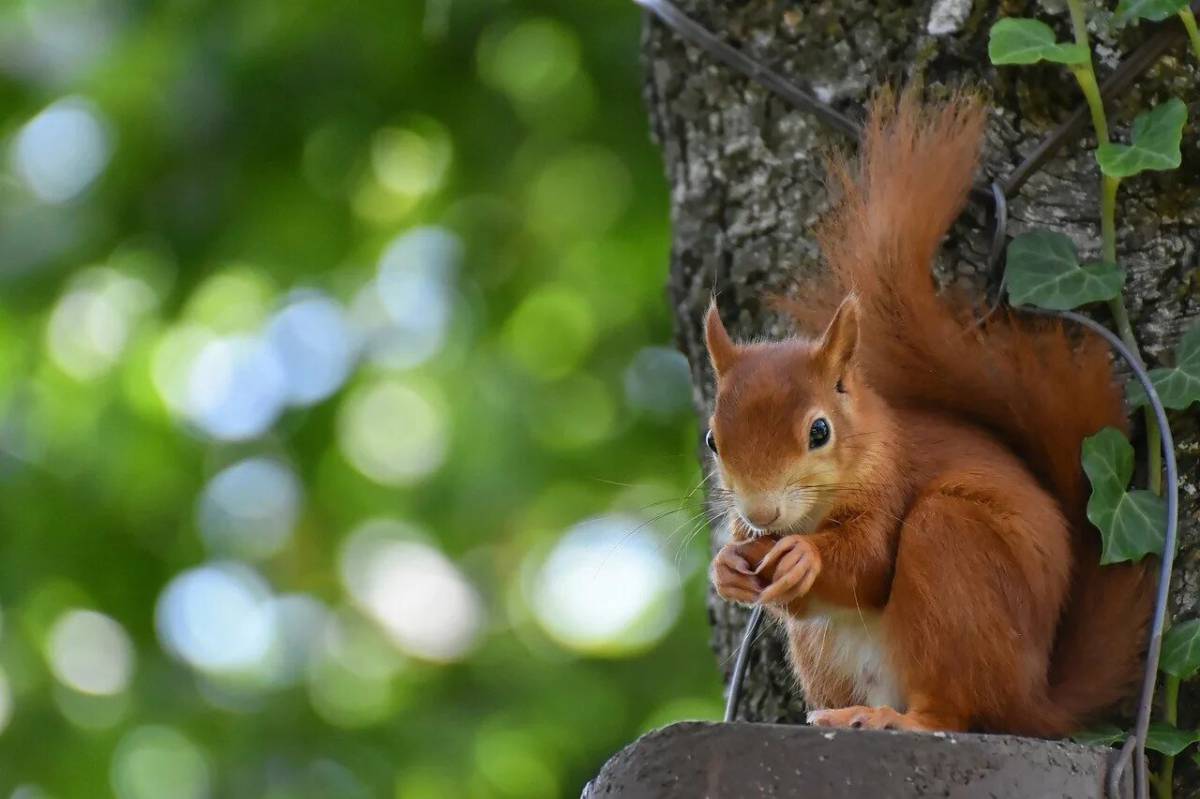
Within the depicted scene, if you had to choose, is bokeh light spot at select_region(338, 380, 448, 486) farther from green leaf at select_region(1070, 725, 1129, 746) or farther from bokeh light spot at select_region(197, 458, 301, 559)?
green leaf at select_region(1070, 725, 1129, 746)

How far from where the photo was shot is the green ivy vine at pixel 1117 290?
1441 millimetres

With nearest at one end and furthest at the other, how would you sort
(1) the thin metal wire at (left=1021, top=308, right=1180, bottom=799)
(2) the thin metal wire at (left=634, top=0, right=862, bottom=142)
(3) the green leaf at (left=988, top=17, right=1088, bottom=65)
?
1. (1) the thin metal wire at (left=1021, top=308, right=1180, bottom=799)
2. (3) the green leaf at (left=988, top=17, right=1088, bottom=65)
3. (2) the thin metal wire at (left=634, top=0, right=862, bottom=142)

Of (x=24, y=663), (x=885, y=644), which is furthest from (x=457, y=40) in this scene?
(x=885, y=644)

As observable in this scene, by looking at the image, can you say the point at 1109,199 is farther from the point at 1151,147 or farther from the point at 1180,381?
the point at 1180,381

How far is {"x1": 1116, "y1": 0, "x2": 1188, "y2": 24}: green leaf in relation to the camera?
1519mm

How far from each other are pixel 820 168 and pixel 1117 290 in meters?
0.41

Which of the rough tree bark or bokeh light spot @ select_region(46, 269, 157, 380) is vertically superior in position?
bokeh light spot @ select_region(46, 269, 157, 380)

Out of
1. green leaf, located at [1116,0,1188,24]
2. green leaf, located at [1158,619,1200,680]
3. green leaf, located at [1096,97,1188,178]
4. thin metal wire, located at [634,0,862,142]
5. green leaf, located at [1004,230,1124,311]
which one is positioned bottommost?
green leaf, located at [1158,619,1200,680]

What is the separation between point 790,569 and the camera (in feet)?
4.52

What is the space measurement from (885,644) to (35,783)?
2415 mm

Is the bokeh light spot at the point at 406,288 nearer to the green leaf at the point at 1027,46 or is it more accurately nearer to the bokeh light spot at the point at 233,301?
the bokeh light spot at the point at 233,301

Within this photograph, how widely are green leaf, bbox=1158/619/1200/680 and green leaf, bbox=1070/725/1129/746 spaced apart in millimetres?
72

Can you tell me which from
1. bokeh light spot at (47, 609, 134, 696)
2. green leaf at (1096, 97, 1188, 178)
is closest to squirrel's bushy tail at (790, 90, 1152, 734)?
green leaf at (1096, 97, 1188, 178)

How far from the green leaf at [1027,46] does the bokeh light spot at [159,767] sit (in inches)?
90.8
